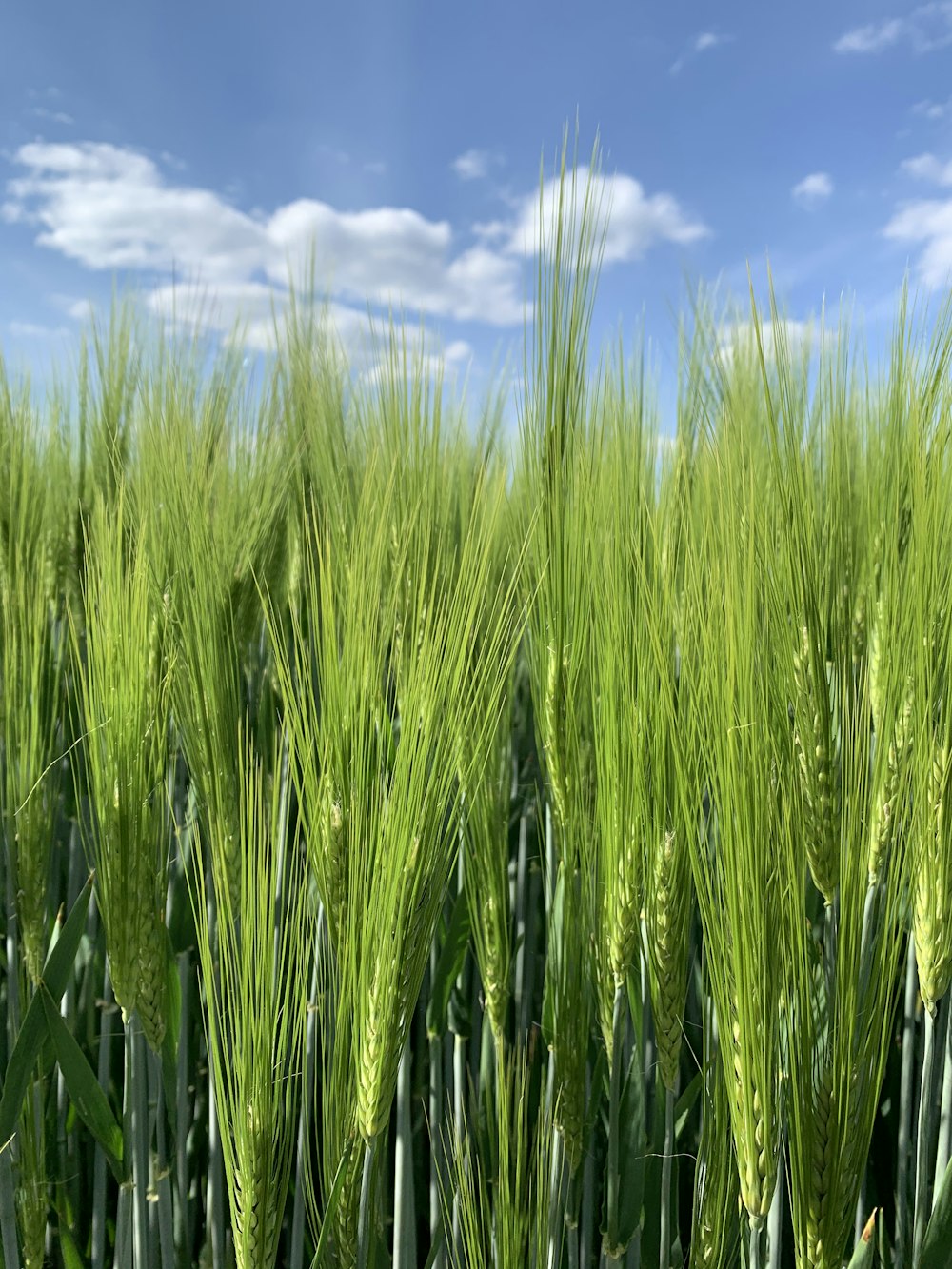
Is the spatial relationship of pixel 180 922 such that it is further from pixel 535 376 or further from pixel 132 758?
pixel 535 376

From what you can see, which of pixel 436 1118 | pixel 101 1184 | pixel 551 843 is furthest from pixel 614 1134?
pixel 101 1184

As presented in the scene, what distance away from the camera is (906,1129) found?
3.53 feet

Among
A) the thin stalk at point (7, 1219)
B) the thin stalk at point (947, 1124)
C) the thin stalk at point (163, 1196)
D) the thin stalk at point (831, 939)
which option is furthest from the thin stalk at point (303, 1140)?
the thin stalk at point (947, 1124)

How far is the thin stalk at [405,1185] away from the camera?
2.95 feet

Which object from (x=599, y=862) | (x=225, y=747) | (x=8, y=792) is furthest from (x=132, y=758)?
(x=599, y=862)

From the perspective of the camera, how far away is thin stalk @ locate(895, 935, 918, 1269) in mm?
1036

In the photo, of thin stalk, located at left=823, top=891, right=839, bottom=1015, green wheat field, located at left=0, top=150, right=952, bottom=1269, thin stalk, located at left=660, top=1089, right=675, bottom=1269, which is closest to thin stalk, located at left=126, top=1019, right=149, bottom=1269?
green wheat field, located at left=0, top=150, right=952, bottom=1269

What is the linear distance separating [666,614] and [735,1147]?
0.39 metres

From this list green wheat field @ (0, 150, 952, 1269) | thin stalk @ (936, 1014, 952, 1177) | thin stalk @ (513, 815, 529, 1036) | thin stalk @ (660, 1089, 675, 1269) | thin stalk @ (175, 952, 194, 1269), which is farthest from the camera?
thin stalk @ (513, 815, 529, 1036)

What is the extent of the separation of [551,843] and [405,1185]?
1.28ft

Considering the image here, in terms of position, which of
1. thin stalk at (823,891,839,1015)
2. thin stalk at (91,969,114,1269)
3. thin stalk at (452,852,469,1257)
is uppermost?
thin stalk at (823,891,839,1015)

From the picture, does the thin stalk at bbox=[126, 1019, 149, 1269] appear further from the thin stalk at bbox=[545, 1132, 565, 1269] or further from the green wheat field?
the thin stalk at bbox=[545, 1132, 565, 1269]

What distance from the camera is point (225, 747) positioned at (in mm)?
932

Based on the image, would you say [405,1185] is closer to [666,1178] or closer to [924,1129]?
[666,1178]
